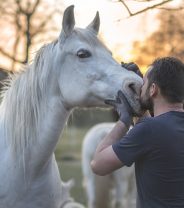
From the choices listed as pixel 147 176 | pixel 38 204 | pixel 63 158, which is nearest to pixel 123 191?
pixel 38 204

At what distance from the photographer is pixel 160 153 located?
2857mm

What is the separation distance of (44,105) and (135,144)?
114cm

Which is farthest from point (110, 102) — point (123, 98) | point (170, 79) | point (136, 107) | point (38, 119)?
point (170, 79)

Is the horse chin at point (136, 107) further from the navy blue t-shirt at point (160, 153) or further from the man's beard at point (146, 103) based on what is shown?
the navy blue t-shirt at point (160, 153)

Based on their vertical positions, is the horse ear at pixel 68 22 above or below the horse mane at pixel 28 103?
above

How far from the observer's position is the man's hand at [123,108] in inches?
118

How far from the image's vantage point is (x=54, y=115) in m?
3.81

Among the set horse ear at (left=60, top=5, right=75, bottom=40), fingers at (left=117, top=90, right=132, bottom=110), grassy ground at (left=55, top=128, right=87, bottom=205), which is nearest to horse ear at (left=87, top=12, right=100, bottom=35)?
horse ear at (left=60, top=5, right=75, bottom=40)

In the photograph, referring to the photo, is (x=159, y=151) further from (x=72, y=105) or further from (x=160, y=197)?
(x=72, y=105)

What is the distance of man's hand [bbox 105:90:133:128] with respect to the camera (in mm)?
3006

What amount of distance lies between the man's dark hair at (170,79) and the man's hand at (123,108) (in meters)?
0.24

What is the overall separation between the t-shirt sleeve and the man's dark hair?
0.19 m

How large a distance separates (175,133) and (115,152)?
31 centimetres

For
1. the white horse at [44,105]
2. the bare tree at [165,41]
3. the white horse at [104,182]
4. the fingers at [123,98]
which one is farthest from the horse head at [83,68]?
the white horse at [104,182]
